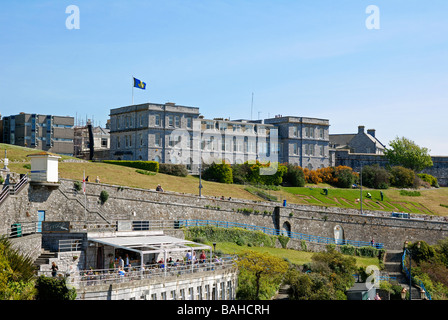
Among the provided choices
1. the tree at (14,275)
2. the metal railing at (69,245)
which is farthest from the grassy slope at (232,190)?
the tree at (14,275)

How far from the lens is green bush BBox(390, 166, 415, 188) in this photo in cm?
9312

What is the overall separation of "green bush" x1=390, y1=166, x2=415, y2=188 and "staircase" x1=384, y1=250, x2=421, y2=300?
35481mm

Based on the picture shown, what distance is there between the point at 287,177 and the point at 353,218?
20743 millimetres

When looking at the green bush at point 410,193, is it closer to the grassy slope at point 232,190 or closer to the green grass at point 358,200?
→ the green grass at point 358,200

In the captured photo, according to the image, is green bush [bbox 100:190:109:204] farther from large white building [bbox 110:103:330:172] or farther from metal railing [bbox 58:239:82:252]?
large white building [bbox 110:103:330:172]

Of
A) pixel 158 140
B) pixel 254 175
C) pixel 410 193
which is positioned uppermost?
pixel 158 140

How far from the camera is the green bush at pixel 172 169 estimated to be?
74375mm

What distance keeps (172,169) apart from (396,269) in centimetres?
3071

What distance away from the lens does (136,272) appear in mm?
30016

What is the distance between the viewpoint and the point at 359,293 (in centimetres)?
3838

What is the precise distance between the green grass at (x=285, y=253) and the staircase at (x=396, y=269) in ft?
3.97

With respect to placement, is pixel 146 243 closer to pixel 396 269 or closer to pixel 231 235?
pixel 231 235

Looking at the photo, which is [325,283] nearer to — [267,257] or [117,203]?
[267,257]

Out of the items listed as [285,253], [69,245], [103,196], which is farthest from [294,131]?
[69,245]
